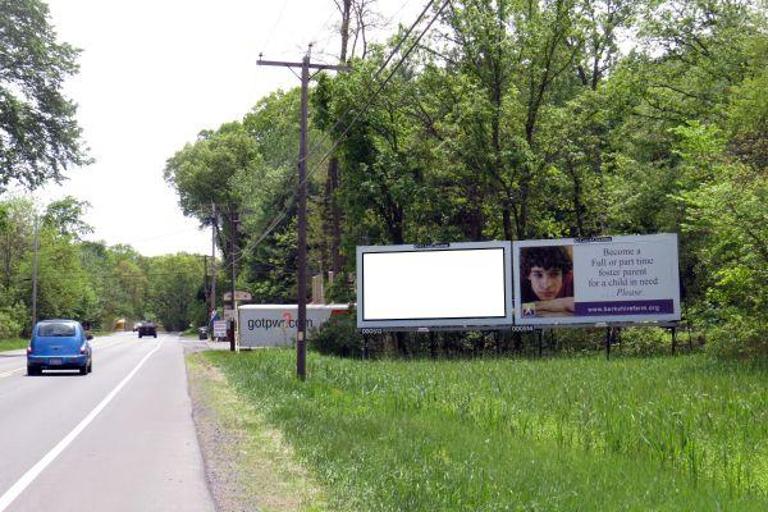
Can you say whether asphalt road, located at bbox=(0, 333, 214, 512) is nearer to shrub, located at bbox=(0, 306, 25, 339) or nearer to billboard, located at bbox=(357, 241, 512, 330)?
billboard, located at bbox=(357, 241, 512, 330)

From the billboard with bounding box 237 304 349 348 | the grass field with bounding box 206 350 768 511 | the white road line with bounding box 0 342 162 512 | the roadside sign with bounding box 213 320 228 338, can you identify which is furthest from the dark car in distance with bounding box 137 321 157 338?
the white road line with bounding box 0 342 162 512

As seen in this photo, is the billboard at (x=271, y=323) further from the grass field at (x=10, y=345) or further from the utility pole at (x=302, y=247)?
the utility pole at (x=302, y=247)

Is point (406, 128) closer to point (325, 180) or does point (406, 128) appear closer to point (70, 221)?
point (325, 180)

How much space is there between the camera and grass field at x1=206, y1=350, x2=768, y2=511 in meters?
8.08

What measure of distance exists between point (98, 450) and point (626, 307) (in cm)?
2300

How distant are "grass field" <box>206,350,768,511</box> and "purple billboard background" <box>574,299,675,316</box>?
1021cm

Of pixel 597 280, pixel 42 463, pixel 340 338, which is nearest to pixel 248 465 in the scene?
pixel 42 463

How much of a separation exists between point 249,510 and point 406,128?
33.0m

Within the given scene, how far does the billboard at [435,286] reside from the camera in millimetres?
32688

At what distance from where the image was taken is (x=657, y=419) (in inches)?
485

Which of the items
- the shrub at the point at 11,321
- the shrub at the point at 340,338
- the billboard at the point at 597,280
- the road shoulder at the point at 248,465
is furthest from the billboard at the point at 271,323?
the road shoulder at the point at 248,465

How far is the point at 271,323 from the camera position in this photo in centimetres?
4844

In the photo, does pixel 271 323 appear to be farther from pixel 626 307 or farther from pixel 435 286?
pixel 626 307

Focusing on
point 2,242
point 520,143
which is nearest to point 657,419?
point 520,143
